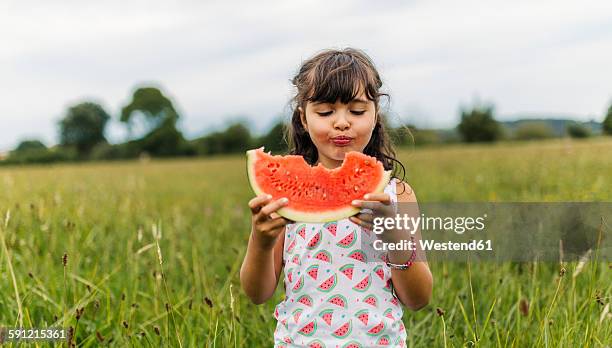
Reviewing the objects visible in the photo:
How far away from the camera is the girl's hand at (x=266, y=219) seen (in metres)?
1.51

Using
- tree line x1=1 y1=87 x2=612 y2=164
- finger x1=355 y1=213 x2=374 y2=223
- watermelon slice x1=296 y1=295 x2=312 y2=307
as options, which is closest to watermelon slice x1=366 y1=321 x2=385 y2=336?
watermelon slice x1=296 y1=295 x2=312 y2=307

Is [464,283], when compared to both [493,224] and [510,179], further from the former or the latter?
[510,179]

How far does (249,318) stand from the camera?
9.05ft

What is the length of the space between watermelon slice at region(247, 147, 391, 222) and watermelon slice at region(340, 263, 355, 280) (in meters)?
0.26

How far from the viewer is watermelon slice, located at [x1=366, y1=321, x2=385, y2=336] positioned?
1814 millimetres

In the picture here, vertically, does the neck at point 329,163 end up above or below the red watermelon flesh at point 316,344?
above

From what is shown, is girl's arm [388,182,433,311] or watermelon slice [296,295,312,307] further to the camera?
watermelon slice [296,295,312,307]

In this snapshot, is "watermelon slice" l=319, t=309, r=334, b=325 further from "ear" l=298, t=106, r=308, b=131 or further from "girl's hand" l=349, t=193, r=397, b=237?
"ear" l=298, t=106, r=308, b=131

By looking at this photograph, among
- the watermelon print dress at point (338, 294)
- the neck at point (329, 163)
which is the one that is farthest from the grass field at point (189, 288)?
the neck at point (329, 163)

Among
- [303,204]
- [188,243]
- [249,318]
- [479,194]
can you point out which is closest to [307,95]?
[303,204]

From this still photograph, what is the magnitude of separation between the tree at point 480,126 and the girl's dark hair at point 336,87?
4904 centimetres

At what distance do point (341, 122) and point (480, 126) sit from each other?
5113 centimetres

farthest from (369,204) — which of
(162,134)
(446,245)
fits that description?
(162,134)

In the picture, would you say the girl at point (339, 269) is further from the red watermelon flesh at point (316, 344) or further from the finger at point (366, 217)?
the finger at point (366, 217)
